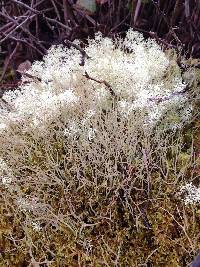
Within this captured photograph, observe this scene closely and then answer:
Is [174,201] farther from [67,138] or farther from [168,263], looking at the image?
[67,138]

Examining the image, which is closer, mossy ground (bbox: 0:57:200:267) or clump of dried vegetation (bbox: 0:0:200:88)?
mossy ground (bbox: 0:57:200:267)

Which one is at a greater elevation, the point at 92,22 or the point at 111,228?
the point at 92,22

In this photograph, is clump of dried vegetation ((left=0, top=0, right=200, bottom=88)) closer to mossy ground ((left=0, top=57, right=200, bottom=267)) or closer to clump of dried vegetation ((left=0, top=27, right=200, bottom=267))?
clump of dried vegetation ((left=0, top=27, right=200, bottom=267))

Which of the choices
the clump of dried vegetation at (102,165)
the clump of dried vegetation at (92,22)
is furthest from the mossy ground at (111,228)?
the clump of dried vegetation at (92,22)

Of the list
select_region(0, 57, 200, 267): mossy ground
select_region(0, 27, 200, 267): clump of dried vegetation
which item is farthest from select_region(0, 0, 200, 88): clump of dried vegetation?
select_region(0, 57, 200, 267): mossy ground

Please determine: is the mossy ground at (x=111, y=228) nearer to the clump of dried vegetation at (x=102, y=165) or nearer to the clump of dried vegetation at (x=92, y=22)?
the clump of dried vegetation at (x=102, y=165)

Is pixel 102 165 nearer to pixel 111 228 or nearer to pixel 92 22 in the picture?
pixel 111 228

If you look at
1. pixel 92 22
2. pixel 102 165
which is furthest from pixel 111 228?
pixel 92 22

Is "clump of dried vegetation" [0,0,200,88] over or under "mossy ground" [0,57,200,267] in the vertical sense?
over
